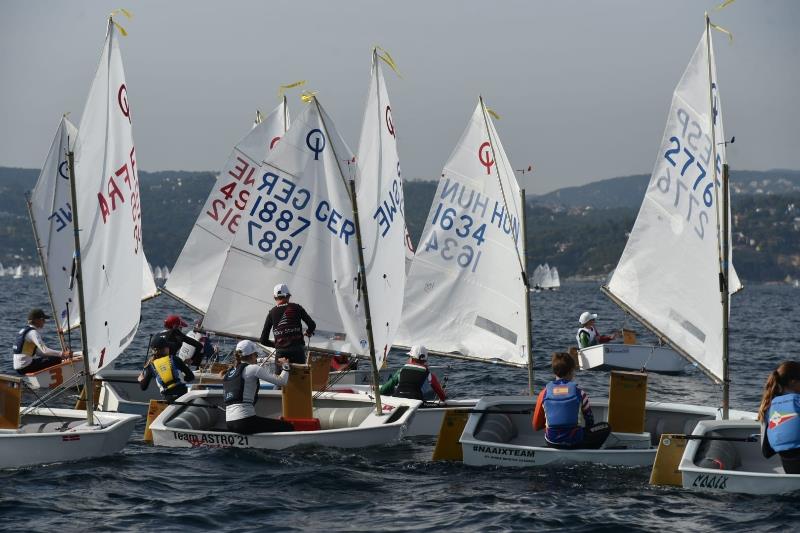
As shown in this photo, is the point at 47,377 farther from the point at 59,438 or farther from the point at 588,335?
the point at 588,335

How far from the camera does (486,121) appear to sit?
20.1 m

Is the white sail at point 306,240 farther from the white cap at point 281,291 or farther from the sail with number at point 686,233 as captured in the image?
the sail with number at point 686,233

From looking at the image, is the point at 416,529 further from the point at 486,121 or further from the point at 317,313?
the point at 486,121

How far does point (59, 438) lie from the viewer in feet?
43.5

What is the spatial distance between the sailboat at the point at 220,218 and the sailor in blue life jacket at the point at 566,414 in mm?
11708

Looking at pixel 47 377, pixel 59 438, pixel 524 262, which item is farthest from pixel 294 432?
pixel 47 377

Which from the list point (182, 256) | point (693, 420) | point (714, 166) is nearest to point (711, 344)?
point (693, 420)

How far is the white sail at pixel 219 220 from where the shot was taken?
23703 millimetres

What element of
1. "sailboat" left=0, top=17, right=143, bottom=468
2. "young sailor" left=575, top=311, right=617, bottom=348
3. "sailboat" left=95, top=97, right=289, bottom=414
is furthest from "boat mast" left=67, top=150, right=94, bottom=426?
"young sailor" left=575, top=311, right=617, bottom=348

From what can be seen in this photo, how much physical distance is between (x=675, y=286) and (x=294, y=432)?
19.5ft

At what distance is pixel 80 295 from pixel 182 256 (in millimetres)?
11067

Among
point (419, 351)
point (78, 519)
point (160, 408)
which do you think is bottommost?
point (78, 519)

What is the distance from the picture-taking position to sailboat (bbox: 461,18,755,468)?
13.9 m

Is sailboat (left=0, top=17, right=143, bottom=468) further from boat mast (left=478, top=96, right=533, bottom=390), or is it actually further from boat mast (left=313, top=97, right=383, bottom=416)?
boat mast (left=478, top=96, right=533, bottom=390)
